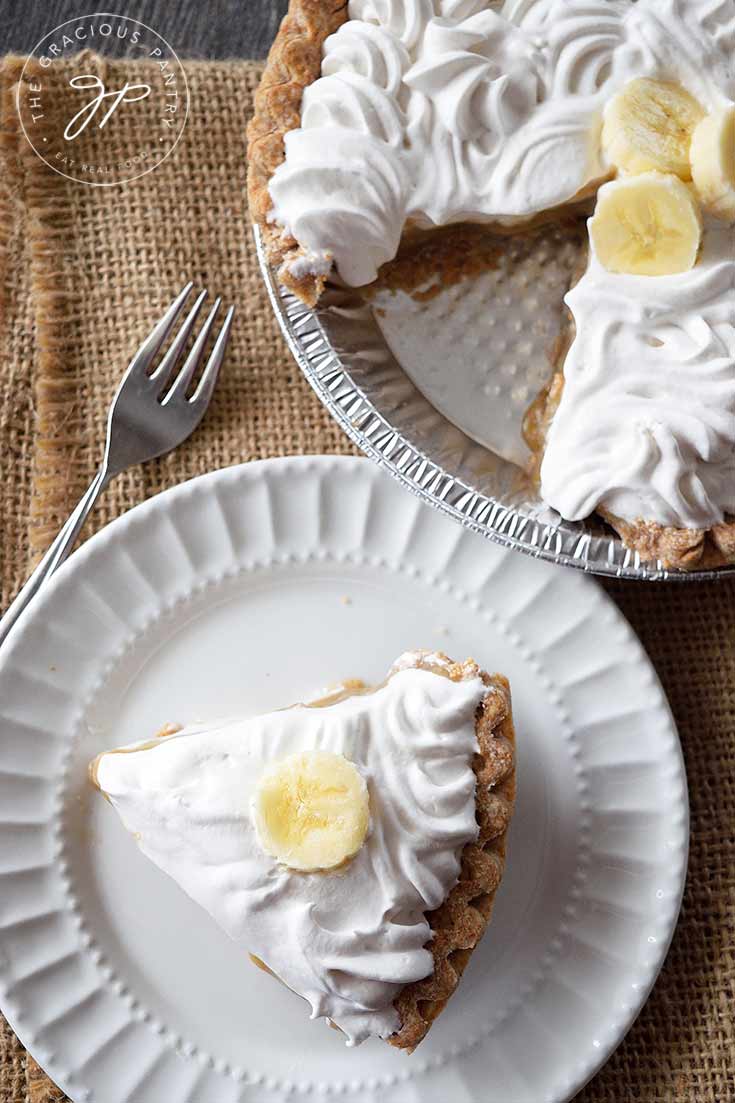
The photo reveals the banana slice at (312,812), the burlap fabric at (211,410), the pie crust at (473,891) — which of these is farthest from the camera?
the burlap fabric at (211,410)

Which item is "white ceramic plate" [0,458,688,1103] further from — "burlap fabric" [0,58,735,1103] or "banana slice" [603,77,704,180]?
"banana slice" [603,77,704,180]

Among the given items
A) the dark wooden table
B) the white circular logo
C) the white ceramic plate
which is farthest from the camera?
the dark wooden table

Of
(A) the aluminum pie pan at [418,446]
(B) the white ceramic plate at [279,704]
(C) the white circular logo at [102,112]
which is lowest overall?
(B) the white ceramic plate at [279,704]

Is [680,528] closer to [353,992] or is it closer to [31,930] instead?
[353,992]

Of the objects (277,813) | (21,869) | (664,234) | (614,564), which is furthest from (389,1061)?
(664,234)

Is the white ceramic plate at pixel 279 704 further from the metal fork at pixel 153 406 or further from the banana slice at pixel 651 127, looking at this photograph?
the banana slice at pixel 651 127

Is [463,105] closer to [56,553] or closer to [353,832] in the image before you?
[56,553]

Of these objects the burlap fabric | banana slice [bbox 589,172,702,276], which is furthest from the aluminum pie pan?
banana slice [bbox 589,172,702,276]

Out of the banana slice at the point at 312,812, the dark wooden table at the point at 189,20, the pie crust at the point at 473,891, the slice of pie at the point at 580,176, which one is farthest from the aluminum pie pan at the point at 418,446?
the dark wooden table at the point at 189,20
